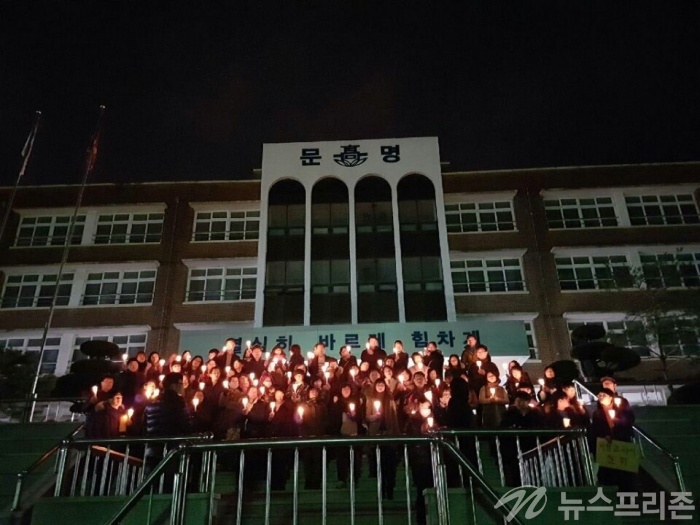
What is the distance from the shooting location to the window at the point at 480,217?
93.6ft

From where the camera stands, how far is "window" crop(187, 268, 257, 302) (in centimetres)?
2727

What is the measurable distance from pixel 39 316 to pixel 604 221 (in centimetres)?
2732

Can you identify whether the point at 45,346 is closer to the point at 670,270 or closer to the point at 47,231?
the point at 47,231

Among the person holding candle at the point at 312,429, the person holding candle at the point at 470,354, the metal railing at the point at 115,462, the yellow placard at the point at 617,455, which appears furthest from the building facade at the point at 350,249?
the yellow placard at the point at 617,455

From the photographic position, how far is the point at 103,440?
615 cm

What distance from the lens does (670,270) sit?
24469 mm

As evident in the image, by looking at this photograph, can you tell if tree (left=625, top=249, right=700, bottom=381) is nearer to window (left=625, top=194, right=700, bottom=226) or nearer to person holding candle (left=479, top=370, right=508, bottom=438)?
window (left=625, top=194, right=700, bottom=226)

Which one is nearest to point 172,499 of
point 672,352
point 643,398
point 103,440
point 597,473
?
point 103,440

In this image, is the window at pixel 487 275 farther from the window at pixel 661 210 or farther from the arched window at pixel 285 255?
the arched window at pixel 285 255

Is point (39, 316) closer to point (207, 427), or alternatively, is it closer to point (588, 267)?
point (207, 427)

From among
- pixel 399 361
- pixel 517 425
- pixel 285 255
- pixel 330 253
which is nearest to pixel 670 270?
pixel 330 253

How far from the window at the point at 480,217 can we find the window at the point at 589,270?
316 cm

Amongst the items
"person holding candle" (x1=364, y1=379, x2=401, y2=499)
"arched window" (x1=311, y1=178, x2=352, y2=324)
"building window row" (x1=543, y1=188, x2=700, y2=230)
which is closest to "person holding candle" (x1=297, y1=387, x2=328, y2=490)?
"person holding candle" (x1=364, y1=379, x2=401, y2=499)

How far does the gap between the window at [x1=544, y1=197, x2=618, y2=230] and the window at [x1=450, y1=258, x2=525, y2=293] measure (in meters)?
3.16
